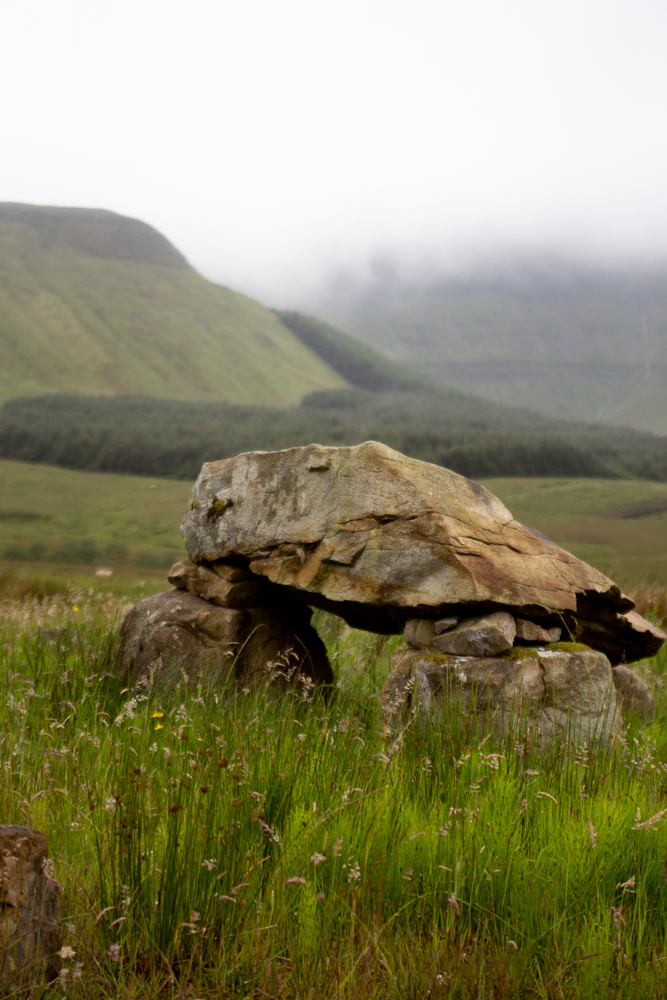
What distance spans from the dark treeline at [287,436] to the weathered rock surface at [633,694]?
924 inches

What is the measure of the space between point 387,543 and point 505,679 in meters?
1.08

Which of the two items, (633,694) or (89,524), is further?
(89,524)

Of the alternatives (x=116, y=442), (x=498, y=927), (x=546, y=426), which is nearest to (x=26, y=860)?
(x=498, y=927)

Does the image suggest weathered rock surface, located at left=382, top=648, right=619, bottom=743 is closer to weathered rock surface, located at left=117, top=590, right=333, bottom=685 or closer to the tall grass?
the tall grass

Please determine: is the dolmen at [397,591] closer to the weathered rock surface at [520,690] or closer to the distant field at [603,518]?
the weathered rock surface at [520,690]

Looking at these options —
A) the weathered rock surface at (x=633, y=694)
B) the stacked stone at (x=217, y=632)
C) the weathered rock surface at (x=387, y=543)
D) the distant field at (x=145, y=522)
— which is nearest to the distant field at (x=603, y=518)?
the distant field at (x=145, y=522)

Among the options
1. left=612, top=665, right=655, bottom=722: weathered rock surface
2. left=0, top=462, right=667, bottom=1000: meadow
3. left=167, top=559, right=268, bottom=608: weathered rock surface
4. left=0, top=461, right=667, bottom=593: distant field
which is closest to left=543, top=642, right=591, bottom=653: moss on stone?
left=0, top=462, right=667, bottom=1000: meadow

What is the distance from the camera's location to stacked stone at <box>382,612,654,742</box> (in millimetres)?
3949

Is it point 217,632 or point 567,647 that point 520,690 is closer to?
point 567,647

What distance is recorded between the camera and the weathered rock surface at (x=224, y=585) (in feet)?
16.8

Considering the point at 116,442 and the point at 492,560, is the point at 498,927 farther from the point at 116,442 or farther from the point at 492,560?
the point at 116,442

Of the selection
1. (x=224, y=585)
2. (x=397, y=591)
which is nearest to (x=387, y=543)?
(x=397, y=591)

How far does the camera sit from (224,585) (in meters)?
5.14

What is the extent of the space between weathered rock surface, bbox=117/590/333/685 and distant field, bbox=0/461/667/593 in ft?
15.8
